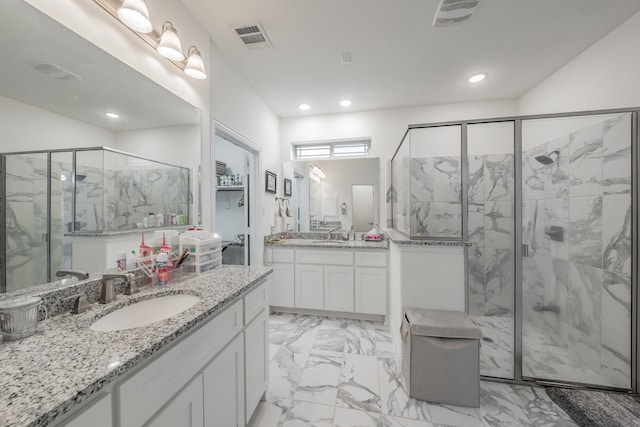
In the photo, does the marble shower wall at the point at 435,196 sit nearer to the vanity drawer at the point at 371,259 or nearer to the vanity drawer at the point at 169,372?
the vanity drawer at the point at 371,259

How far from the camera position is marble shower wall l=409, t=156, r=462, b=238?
2.10m

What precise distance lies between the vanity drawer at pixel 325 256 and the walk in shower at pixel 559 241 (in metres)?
0.95

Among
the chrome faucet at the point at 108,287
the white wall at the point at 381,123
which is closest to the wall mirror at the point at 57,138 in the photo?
the chrome faucet at the point at 108,287

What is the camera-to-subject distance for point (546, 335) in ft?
6.38

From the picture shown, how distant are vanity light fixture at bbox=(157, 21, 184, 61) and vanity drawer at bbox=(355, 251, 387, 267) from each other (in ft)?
7.76

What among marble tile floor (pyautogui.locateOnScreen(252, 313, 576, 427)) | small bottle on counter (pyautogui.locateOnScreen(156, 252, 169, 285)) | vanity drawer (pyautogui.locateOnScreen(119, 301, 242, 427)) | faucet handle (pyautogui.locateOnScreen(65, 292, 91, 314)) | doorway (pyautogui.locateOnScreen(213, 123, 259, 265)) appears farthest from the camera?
doorway (pyautogui.locateOnScreen(213, 123, 259, 265))

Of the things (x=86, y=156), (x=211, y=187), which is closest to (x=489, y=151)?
(x=211, y=187)

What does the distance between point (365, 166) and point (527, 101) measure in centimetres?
198

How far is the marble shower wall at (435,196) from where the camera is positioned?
82.6 inches

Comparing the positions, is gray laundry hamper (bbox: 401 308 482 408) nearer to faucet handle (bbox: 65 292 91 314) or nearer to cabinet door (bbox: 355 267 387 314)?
cabinet door (bbox: 355 267 387 314)

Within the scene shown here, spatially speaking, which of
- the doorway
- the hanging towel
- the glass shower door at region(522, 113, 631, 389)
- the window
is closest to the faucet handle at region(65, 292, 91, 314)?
the doorway

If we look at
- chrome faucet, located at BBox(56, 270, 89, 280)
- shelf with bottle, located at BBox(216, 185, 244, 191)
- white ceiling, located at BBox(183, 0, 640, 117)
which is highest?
white ceiling, located at BBox(183, 0, 640, 117)

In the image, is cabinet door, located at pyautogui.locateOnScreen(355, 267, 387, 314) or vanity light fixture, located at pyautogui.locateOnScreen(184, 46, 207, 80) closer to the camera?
vanity light fixture, located at pyautogui.locateOnScreen(184, 46, 207, 80)

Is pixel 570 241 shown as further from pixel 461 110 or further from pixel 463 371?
pixel 461 110
